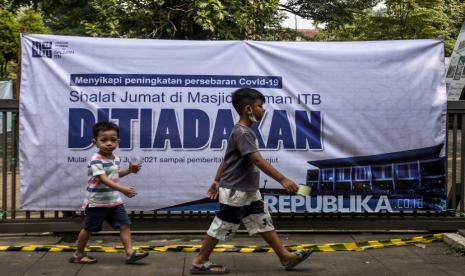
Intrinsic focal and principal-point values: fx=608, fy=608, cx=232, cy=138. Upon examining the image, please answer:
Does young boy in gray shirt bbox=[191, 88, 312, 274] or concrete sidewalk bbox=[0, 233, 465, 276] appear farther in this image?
concrete sidewalk bbox=[0, 233, 465, 276]

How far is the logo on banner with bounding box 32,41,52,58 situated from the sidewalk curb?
453 cm

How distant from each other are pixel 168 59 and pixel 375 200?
266cm

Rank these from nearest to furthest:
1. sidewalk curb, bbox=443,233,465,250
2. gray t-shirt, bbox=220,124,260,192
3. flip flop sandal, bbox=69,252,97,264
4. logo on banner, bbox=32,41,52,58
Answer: gray t-shirt, bbox=220,124,260,192, flip flop sandal, bbox=69,252,97,264, sidewalk curb, bbox=443,233,465,250, logo on banner, bbox=32,41,52,58

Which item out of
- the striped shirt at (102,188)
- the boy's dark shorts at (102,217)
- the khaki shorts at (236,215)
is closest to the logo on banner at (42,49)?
the striped shirt at (102,188)

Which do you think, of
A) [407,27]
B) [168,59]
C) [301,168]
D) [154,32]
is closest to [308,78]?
[301,168]

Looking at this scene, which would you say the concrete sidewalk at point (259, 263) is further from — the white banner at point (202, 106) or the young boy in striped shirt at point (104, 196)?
the white banner at point (202, 106)

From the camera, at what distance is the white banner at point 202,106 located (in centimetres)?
629

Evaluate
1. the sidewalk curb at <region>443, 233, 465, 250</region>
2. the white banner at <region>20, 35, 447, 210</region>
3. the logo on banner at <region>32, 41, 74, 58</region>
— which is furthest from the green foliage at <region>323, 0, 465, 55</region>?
the logo on banner at <region>32, 41, 74, 58</region>

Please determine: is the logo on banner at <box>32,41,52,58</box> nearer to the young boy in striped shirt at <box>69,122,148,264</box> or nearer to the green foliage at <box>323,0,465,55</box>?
the young boy in striped shirt at <box>69,122,148,264</box>

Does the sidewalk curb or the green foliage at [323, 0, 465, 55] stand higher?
the green foliage at [323, 0, 465, 55]

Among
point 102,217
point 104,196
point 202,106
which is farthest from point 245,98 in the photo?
point 102,217

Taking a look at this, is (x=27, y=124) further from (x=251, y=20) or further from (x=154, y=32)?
(x=251, y=20)

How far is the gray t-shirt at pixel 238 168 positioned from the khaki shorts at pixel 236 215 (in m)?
0.06

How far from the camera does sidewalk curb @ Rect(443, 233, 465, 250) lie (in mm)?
5988
